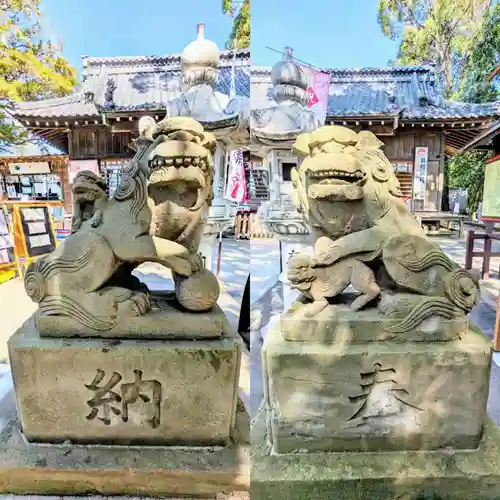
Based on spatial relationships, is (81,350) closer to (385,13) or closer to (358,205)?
(358,205)

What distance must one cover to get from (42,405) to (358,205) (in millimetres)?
1338

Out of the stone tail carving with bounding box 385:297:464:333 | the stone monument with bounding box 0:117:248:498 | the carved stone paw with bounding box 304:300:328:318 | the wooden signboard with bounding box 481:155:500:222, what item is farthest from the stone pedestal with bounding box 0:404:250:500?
the wooden signboard with bounding box 481:155:500:222

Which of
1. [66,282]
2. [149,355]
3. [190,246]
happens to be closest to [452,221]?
[190,246]

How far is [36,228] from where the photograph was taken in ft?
10.8

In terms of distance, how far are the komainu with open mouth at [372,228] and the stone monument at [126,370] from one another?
44 centimetres

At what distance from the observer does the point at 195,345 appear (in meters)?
1.39

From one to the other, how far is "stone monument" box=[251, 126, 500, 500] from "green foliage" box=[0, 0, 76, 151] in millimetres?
1629

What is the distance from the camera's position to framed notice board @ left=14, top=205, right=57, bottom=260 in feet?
9.97

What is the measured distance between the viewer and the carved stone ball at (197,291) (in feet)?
4.71

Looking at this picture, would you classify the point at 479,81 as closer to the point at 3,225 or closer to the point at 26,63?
the point at 26,63

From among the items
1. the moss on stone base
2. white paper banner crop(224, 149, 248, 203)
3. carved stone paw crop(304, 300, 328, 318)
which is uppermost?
white paper banner crop(224, 149, 248, 203)

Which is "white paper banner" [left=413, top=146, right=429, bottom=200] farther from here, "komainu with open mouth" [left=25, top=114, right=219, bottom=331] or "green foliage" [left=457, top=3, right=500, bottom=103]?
"komainu with open mouth" [left=25, top=114, right=219, bottom=331]

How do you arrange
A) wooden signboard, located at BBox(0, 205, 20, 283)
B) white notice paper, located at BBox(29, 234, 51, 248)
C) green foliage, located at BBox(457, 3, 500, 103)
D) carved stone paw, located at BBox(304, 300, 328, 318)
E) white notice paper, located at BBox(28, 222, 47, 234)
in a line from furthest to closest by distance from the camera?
1. wooden signboard, located at BBox(0, 205, 20, 283)
2. white notice paper, located at BBox(29, 234, 51, 248)
3. white notice paper, located at BBox(28, 222, 47, 234)
4. green foliage, located at BBox(457, 3, 500, 103)
5. carved stone paw, located at BBox(304, 300, 328, 318)

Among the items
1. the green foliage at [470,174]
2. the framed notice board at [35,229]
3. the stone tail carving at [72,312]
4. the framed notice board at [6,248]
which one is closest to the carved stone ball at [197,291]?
the stone tail carving at [72,312]
